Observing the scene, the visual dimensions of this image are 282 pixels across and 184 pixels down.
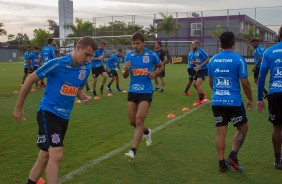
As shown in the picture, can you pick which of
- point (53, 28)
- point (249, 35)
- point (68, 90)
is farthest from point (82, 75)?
point (53, 28)

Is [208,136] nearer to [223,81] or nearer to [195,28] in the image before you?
[223,81]

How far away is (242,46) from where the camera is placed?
150 feet

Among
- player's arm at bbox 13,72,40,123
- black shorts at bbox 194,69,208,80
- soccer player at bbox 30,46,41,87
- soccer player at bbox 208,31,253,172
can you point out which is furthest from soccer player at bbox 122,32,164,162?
soccer player at bbox 30,46,41,87

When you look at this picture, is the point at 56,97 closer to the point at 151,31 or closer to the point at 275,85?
the point at 275,85

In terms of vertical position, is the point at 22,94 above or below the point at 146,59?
below

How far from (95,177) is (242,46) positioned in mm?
43277

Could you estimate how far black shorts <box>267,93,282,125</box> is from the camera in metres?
5.34

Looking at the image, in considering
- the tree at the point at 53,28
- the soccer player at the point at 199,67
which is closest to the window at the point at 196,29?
the soccer player at the point at 199,67

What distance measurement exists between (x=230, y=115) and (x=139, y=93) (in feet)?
5.54

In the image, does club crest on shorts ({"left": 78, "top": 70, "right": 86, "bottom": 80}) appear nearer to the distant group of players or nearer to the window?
the distant group of players

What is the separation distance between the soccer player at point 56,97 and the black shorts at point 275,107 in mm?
2856

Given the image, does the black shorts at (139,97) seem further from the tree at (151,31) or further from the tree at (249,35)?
the tree at (151,31)

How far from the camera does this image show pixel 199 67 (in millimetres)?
12359

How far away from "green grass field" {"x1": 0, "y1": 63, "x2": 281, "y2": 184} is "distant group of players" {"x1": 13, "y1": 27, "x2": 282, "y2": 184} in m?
0.35
